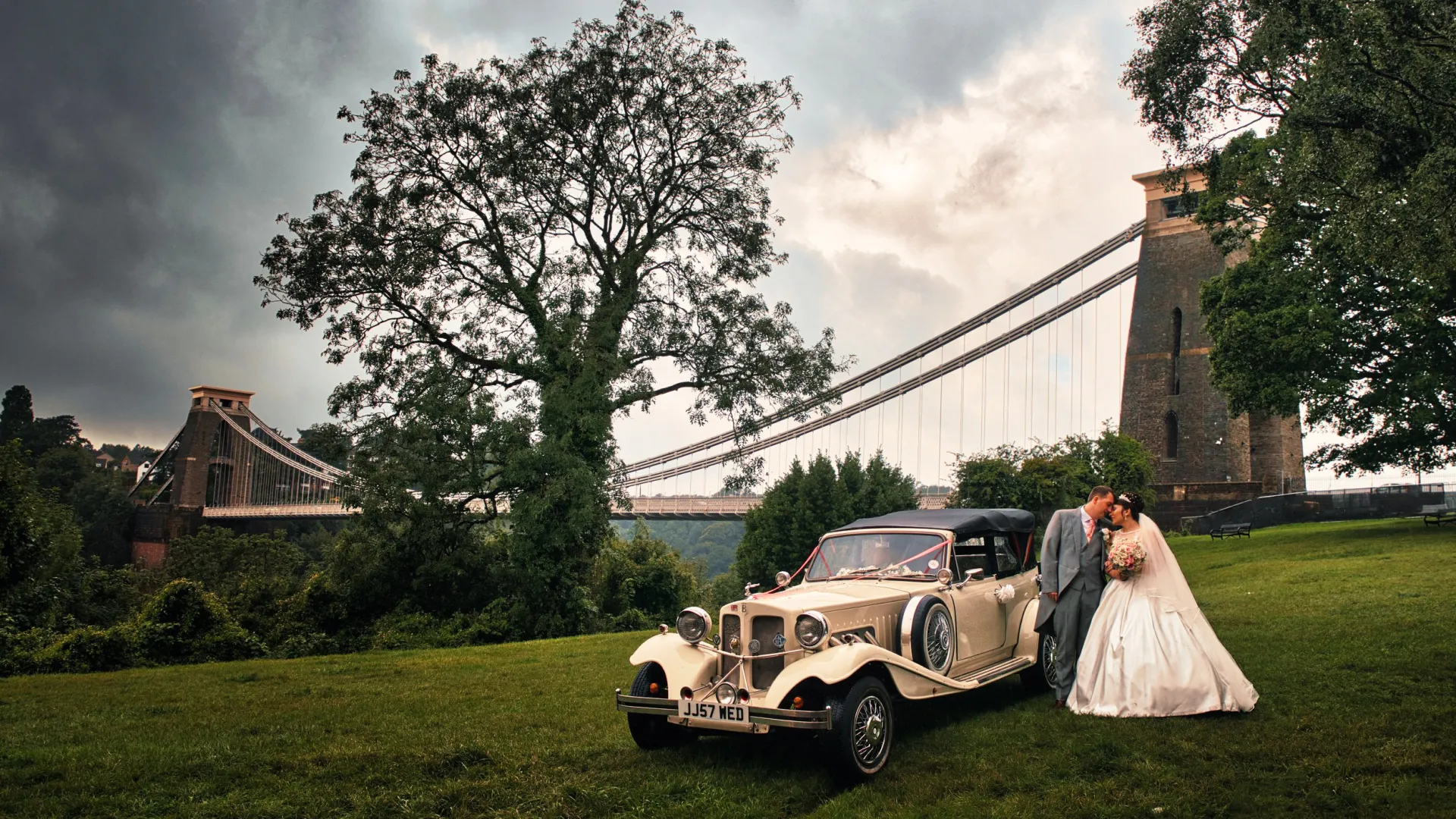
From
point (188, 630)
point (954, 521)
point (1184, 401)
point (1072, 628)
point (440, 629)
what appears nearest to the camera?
point (1072, 628)

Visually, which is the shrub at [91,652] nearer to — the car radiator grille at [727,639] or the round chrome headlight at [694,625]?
the round chrome headlight at [694,625]

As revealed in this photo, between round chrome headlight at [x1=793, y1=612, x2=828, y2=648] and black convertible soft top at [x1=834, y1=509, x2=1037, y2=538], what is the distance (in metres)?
1.65

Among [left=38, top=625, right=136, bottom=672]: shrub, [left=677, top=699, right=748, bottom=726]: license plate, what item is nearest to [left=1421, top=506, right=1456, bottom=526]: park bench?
[left=677, top=699, right=748, bottom=726]: license plate

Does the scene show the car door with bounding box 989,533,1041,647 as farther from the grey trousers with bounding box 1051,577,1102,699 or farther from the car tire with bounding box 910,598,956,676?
the car tire with bounding box 910,598,956,676

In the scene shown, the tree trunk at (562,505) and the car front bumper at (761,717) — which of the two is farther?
the tree trunk at (562,505)

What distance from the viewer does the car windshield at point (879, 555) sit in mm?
7176

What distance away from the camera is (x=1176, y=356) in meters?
39.5

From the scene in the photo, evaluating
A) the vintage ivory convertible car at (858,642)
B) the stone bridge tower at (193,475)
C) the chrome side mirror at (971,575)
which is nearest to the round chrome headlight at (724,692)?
the vintage ivory convertible car at (858,642)

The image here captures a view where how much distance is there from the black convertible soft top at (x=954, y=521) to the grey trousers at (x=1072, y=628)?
2.78 ft

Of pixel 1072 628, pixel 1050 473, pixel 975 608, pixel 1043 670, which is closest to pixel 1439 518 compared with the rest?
pixel 1050 473

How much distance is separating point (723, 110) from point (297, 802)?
18.1 metres

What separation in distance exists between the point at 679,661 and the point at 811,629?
94 centimetres

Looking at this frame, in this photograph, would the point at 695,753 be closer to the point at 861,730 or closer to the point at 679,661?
the point at 679,661

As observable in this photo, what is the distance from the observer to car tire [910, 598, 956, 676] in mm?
6289
